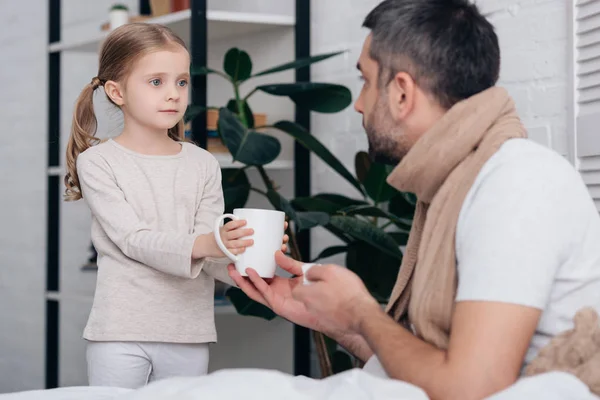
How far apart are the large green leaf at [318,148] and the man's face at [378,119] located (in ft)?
3.70

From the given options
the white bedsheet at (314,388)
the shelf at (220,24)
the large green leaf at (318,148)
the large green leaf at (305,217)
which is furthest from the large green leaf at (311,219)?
the white bedsheet at (314,388)

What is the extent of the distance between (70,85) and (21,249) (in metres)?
0.80

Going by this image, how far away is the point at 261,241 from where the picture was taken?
4.42 feet

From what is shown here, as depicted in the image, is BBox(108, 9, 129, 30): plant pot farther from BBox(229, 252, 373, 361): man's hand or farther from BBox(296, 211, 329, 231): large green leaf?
BBox(229, 252, 373, 361): man's hand

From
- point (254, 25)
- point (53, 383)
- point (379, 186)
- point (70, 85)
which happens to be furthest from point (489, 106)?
point (70, 85)

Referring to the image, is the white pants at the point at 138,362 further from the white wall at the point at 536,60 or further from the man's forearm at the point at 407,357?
the white wall at the point at 536,60

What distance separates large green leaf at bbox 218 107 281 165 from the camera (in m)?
2.26

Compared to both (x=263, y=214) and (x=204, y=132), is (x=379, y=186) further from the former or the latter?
(x=263, y=214)

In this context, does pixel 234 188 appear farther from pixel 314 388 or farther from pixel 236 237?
pixel 314 388

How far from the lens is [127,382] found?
1626 mm

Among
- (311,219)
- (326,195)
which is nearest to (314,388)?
(311,219)

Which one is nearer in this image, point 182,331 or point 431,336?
point 431,336

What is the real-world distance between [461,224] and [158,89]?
812mm

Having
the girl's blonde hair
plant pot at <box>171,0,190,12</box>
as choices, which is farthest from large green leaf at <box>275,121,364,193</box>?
the girl's blonde hair
